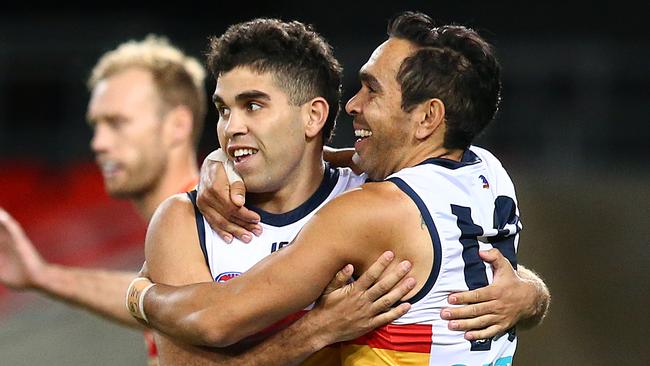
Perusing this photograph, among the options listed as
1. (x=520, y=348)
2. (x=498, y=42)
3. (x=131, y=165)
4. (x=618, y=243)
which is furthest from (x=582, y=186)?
(x=131, y=165)

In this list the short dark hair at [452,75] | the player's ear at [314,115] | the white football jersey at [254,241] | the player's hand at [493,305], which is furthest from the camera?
the player's ear at [314,115]

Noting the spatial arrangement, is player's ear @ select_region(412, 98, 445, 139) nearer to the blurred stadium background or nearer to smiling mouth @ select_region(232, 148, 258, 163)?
smiling mouth @ select_region(232, 148, 258, 163)

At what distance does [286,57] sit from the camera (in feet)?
11.3

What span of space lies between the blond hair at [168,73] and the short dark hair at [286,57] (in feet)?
6.34

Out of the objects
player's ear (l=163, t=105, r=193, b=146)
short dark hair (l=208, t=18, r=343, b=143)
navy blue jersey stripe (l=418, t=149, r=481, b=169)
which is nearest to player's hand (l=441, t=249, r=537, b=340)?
navy blue jersey stripe (l=418, t=149, r=481, b=169)

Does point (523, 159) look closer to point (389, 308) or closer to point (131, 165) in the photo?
point (131, 165)

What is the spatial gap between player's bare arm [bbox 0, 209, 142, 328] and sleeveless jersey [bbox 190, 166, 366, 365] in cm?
133

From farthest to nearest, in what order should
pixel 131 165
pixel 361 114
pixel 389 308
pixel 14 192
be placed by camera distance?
pixel 14 192
pixel 131 165
pixel 361 114
pixel 389 308

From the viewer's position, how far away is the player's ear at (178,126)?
535 cm

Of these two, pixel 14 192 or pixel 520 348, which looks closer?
pixel 520 348

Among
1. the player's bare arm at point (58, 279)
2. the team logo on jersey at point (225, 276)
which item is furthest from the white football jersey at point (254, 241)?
the player's bare arm at point (58, 279)

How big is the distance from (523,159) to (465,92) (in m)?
4.67

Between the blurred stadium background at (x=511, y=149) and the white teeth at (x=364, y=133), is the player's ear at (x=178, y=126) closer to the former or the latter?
the white teeth at (x=364, y=133)

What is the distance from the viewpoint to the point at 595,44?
8.33m
